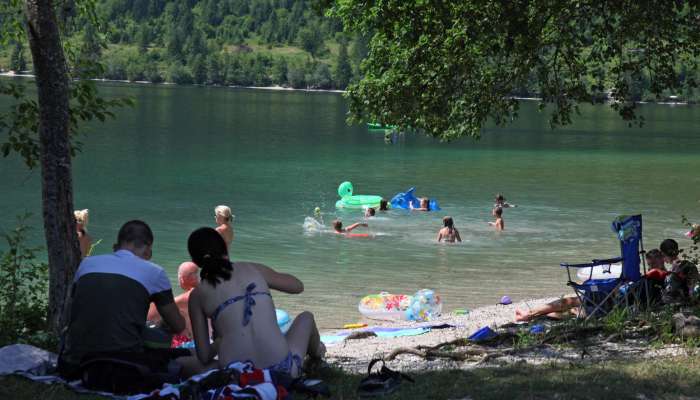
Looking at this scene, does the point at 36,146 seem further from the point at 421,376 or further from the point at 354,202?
the point at 354,202

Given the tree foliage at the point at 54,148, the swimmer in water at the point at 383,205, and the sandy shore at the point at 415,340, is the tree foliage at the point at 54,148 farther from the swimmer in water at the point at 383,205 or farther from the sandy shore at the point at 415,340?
the swimmer in water at the point at 383,205

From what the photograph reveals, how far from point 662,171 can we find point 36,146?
1684 inches

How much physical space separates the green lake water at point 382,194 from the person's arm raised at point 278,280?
15.8 feet

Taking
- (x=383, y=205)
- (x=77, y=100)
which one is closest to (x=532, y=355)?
(x=77, y=100)

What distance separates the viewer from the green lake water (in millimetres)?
19391

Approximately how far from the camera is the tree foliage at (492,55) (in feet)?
37.4

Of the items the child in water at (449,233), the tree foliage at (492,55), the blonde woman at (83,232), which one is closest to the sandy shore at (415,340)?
the tree foliage at (492,55)

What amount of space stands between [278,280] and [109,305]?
1.05 metres

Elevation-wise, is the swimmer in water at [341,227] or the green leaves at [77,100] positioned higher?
the green leaves at [77,100]

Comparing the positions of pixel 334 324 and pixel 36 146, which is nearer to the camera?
pixel 36 146

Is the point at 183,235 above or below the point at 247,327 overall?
below

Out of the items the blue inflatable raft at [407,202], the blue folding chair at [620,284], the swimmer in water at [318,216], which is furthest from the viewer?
the blue inflatable raft at [407,202]

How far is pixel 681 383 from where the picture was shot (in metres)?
6.03

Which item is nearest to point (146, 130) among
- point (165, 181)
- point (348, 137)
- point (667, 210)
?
point (348, 137)
